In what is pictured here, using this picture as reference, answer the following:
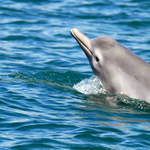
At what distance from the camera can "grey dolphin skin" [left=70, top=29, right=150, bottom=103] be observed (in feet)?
36.7

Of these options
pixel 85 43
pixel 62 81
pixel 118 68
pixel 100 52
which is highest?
pixel 85 43

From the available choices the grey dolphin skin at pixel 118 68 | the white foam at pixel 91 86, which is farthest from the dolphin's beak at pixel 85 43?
the white foam at pixel 91 86

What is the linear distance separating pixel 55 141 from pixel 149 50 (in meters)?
10.8

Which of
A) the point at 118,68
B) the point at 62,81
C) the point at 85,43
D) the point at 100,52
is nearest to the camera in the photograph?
the point at 118,68

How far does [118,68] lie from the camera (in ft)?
38.0

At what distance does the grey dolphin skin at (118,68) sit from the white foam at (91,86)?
19cm

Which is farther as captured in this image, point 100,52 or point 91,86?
point 91,86

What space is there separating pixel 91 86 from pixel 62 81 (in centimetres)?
209

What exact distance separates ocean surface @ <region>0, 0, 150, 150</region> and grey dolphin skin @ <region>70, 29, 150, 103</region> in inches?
11.3

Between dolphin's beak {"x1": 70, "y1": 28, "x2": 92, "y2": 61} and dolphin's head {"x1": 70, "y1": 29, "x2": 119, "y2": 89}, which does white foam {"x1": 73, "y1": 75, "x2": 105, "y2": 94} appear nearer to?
dolphin's head {"x1": 70, "y1": 29, "x2": 119, "y2": 89}

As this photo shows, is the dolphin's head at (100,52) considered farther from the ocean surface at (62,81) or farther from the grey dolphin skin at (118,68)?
the ocean surface at (62,81)

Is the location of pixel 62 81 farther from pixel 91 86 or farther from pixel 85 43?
pixel 85 43

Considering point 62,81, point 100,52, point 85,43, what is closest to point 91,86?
point 100,52

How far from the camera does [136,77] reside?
11.2 meters
